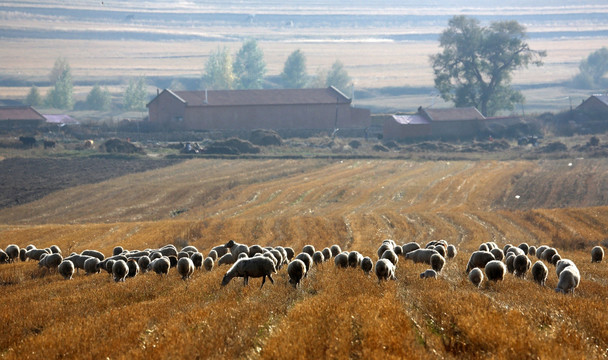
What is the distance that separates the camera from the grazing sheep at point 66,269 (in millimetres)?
21797

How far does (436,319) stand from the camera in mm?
12852

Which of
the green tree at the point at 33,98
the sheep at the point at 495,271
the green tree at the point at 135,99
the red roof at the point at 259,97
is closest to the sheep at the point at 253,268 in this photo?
the sheep at the point at 495,271

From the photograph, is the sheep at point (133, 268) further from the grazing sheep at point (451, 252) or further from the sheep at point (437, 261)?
the grazing sheep at point (451, 252)

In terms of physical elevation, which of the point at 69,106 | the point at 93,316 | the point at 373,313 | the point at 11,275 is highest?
the point at 373,313

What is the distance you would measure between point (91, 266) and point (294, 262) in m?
8.15

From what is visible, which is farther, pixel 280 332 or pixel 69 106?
pixel 69 106

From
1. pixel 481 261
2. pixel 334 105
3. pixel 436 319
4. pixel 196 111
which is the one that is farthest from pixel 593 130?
pixel 436 319

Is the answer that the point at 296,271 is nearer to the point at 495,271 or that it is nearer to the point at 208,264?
the point at 495,271

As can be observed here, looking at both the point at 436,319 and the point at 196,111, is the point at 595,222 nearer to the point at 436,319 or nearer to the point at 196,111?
the point at 436,319

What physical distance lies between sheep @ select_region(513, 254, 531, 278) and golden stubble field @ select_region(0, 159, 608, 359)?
697 millimetres

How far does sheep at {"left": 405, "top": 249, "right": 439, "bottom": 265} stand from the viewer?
2306 cm

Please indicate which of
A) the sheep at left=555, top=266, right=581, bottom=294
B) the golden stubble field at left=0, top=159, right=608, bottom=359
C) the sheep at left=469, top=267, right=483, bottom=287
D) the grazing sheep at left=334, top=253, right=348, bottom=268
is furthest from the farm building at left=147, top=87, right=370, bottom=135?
the sheep at left=555, top=266, right=581, bottom=294

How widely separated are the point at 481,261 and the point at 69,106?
174 m

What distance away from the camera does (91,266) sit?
23.0 meters
